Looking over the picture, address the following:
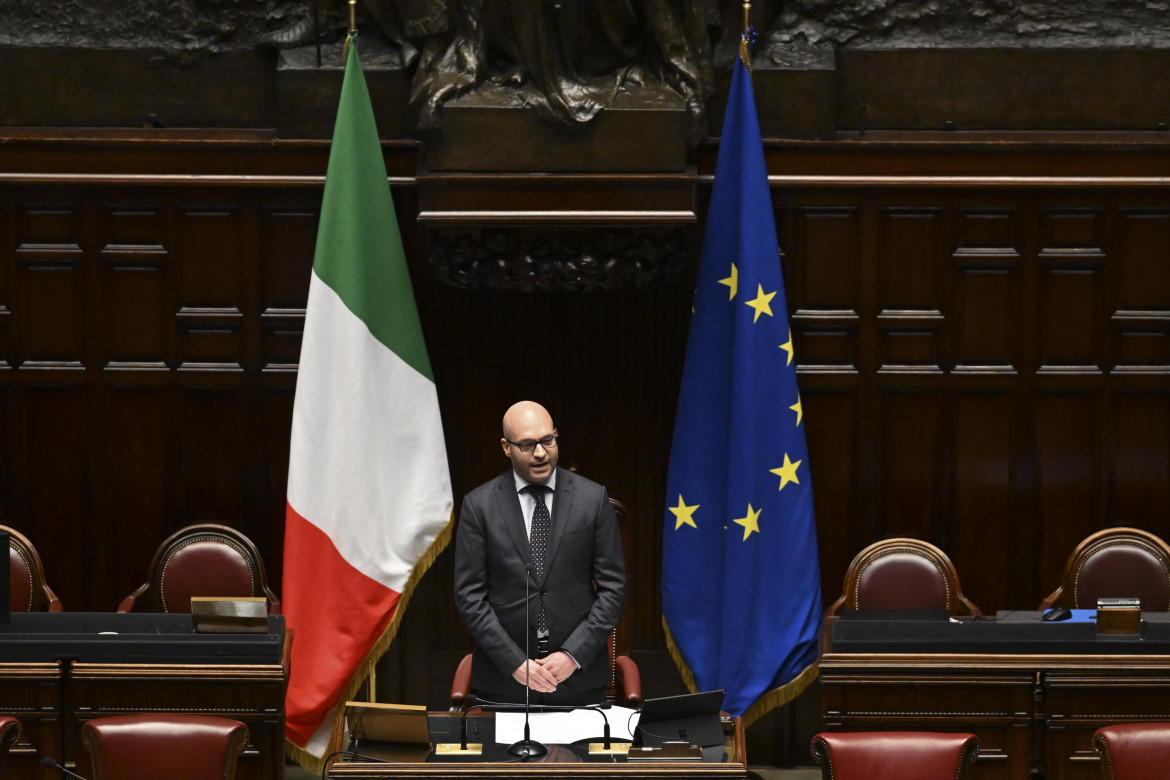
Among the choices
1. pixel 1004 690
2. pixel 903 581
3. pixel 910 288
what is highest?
pixel 910 288

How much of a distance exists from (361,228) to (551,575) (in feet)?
6.19

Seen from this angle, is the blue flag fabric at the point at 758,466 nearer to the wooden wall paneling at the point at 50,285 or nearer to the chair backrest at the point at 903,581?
the chair backrest at the point at 903,581

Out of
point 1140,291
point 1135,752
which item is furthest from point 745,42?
point 1135,752

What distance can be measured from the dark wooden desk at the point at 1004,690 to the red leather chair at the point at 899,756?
0.82 meters

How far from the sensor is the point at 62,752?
604 cm

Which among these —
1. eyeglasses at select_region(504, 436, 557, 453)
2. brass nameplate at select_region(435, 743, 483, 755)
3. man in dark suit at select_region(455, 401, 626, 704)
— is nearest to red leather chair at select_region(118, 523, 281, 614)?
man in dark suit at select_region(455, 401, 626, 704)

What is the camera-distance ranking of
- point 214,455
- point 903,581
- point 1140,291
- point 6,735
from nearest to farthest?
point 6,735, point 903,581, point 1140,291, point 214,455

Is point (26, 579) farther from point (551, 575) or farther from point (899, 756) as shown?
point (899, 756)

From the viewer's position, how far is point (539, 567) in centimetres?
605

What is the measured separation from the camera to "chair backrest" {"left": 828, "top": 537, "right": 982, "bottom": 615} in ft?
22.9

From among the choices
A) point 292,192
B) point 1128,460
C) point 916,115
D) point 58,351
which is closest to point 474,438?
point 292,192

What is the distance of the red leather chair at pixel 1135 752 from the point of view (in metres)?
5.20

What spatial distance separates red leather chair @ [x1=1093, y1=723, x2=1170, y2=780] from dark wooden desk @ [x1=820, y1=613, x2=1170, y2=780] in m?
0.70

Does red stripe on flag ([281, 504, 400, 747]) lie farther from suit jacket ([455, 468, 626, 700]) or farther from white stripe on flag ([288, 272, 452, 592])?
suit jacket ([455, 468, 626, 700])
